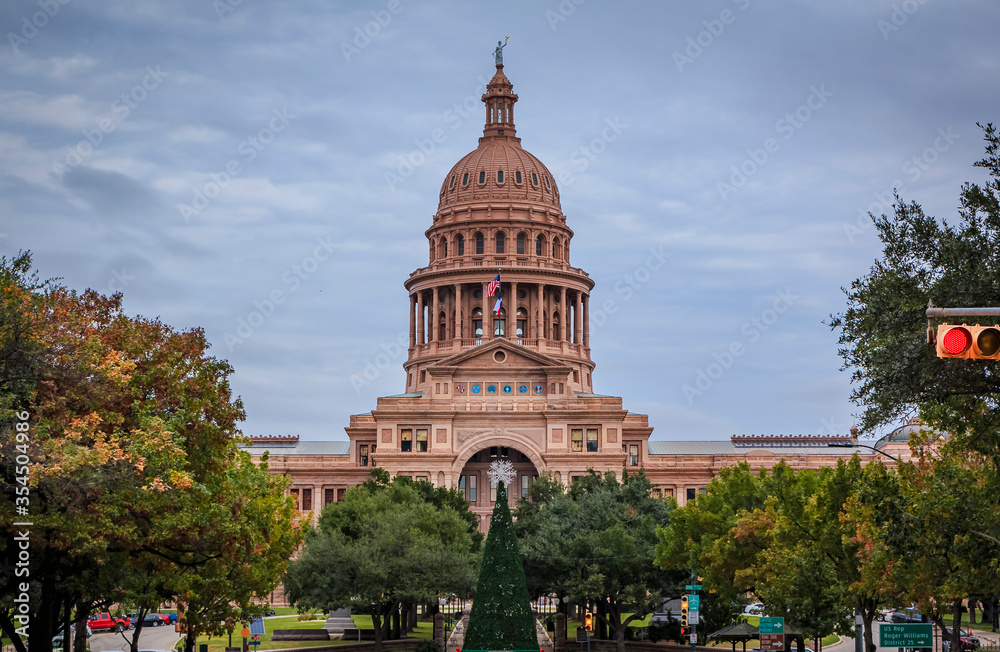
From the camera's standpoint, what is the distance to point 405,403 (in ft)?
406

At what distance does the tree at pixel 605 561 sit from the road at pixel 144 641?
1987 cm

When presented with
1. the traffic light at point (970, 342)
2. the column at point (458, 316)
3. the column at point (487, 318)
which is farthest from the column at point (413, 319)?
the traffic light at point (970, 342)

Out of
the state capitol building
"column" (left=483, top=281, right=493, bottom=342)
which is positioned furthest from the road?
"column" (left=483, top=281, right=493, bottom=342)

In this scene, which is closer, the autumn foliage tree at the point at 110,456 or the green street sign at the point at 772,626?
the autumn foliage tree at the point at 110,456

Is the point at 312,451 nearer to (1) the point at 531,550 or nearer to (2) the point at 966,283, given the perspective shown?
(1) the point at 531,550

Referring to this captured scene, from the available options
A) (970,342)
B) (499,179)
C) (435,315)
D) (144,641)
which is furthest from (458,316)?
(970,342)

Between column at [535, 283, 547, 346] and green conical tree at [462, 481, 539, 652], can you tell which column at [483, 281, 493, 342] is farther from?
green conical tree at [462, 481, 539, 652]

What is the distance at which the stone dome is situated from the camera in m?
148

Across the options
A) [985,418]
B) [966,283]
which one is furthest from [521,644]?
[966,283]

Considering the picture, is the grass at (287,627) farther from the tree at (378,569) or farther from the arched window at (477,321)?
the arched window at (477,321)

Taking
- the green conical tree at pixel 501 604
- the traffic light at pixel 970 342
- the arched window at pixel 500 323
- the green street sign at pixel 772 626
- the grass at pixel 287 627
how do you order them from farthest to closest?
the arched window at pixel 500 323 < the grass at pixel 287 627 < the green conical tree at pixel 501 604 < the green street sign at pixel 772 626 < the traffic light at pixel 970 342

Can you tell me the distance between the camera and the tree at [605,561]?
2773 inches

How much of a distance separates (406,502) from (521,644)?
1369 inches

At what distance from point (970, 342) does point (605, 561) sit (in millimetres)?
56057
